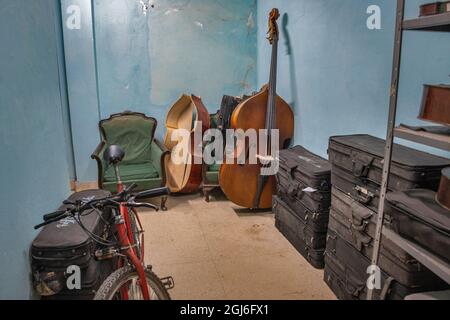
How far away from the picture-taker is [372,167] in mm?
1731

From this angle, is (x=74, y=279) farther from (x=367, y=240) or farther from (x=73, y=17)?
(x=73, y=17)

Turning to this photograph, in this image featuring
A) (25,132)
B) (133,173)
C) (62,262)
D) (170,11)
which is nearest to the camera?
(62,262)

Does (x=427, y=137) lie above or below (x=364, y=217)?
above

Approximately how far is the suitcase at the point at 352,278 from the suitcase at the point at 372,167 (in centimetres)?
31

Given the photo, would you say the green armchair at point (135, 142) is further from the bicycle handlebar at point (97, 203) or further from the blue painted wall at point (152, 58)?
the bicycle handlebar at point (97, 203)

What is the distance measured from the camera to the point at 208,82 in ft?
14.0

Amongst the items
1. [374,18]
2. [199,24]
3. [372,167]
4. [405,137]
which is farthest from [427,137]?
[199,24]

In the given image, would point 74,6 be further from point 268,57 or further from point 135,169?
point 268,57

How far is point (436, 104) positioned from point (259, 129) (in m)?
1.87

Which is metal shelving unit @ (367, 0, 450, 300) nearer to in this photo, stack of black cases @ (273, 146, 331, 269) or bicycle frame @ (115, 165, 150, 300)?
stack of black cases @ (273, 146, 331, 269)

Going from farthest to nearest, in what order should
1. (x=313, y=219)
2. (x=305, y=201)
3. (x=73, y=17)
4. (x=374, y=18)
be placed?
(x=73, y=17) → (x=305, y=201) → (x=313, y=219) → (x=374, y=18)

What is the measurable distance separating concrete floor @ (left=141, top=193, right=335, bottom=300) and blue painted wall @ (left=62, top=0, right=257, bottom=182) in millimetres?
1468

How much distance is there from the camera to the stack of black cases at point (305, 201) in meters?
2.30

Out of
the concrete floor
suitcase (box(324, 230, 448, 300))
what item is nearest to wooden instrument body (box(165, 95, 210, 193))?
the concrete floor
